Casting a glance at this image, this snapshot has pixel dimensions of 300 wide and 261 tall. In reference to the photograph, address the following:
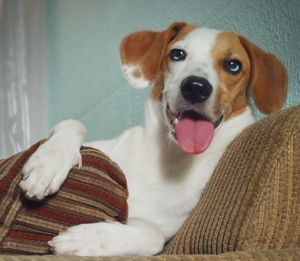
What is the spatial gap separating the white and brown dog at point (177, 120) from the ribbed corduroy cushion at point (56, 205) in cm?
4

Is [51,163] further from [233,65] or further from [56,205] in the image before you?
[233,65]

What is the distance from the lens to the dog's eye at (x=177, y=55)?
124 centimetres

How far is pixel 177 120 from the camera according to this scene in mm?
1134

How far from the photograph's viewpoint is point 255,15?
1.41 metres

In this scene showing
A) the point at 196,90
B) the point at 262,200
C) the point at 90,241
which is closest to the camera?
the point at 262,200

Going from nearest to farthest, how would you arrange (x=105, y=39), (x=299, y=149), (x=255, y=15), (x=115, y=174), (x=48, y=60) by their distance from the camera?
(x=299, y=149) < (x=115, y=174) < (x=255, y=15) < (x=105, y=39) < (x=48, y=60)

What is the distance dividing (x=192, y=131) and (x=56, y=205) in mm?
350

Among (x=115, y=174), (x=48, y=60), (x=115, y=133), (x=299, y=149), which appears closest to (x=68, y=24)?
(x=48, y=60)

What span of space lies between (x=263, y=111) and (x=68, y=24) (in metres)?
1.73

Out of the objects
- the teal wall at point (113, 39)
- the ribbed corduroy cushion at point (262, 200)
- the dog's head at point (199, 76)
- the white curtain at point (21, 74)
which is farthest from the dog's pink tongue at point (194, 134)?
the white curtain at point (21, 74)

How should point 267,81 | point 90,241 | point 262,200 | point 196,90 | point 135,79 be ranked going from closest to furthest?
point 262,200
point 90,241
point 196,90
point 267,81
point 135,79

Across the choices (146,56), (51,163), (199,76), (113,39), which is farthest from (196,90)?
(113,39)

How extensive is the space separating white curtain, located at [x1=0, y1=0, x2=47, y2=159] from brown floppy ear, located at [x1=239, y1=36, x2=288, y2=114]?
1902 mm

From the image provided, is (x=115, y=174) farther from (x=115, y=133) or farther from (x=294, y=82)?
(x=115, y=133)
